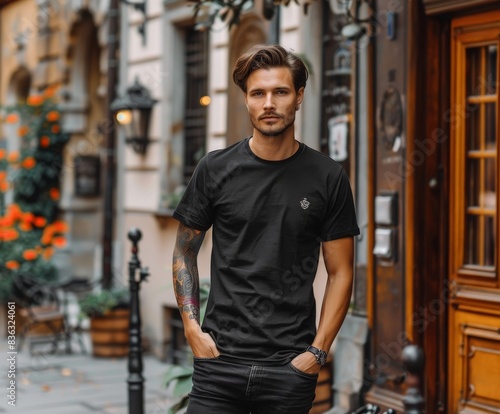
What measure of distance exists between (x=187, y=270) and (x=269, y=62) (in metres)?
0.91

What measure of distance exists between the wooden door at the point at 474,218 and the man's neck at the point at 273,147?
8.77ft

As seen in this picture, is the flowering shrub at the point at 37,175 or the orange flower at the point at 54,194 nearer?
the flowering shrub at the point at 37,175

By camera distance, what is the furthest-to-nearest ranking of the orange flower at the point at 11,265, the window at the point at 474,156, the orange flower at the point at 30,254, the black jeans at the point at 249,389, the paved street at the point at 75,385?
the orange flower at the point at 30,254
the orange flower at the point at 11,265
the paved street at the point at 75,385
the window at the point at 474,156
the black jeans at the point at 249,389

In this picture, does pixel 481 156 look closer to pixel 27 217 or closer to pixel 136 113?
pixel 136 113

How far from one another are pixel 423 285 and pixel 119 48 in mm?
7111

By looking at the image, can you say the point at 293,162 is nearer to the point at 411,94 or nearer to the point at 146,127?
the point at 411,94

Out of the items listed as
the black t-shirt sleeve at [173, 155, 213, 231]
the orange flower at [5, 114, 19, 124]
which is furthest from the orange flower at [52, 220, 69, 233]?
the black t-shirt sleeve at [173, 155, 213, 231]

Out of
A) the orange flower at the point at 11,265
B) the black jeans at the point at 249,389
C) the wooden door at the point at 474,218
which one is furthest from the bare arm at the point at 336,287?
the orange flower at the point at 11,265

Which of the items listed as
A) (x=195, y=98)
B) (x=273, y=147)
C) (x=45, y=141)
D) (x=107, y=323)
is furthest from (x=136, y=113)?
(x=273, y=147)

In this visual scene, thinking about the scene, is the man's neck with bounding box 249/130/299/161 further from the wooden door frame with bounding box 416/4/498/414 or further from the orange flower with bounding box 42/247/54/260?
the orange flower with bounding box 42/247/54/260

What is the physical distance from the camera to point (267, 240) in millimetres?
3627

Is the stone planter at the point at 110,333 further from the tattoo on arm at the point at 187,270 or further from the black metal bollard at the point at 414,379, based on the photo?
the black metal bollard at the point at 414,379

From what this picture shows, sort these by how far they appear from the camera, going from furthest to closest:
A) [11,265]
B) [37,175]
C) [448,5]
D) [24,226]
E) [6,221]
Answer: [37,175] → [24,226] → [6,221] → [11,265] → [448,5]

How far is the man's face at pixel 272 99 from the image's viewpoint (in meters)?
3.62
